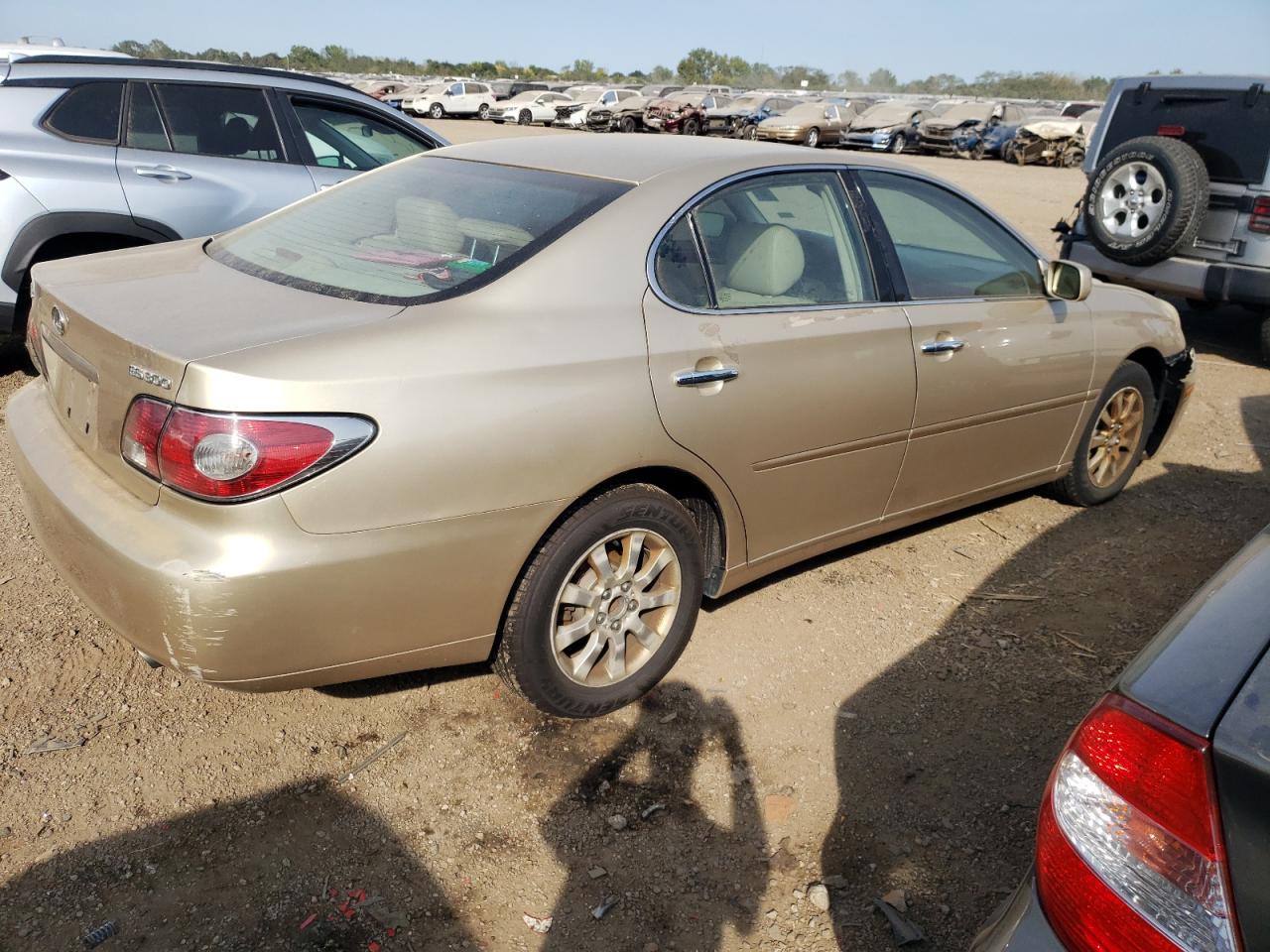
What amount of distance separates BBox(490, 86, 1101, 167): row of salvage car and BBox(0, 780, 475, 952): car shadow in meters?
27.5

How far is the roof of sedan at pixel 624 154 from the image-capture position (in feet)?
10.9

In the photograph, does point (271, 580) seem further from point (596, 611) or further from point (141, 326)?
point (596, 611)

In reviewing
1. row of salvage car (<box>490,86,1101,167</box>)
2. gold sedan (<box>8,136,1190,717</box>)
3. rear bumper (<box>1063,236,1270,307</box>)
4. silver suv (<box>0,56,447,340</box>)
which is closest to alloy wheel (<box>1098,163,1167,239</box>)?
rear bumper (<box>1063,236,1270,307</box>)

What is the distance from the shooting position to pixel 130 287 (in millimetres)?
2957

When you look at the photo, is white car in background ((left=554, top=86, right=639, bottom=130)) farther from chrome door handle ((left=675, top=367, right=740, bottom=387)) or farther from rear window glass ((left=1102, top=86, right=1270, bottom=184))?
chrome door handle ((left=675, top=367, right=740, bottom=387))

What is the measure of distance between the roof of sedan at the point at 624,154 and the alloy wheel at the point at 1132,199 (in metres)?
4.45

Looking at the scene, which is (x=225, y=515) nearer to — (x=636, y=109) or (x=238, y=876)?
(x=238, y=876)

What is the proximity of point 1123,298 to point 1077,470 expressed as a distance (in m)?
0.80

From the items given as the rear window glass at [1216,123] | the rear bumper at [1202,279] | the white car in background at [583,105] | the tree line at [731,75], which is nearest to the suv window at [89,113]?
the rear bumper at [1202,279]

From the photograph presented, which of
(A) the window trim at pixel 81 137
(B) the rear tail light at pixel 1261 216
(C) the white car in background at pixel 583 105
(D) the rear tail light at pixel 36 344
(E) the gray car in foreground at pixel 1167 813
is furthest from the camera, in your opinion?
(C) the white car in background at pixel 583 105

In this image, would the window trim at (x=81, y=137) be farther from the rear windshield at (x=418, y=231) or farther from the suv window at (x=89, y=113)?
the rear windshield at (x=418, y=231)

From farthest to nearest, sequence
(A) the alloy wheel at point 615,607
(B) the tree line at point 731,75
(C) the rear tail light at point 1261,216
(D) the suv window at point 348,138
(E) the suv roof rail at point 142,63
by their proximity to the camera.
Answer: (B) the tree line at point 731,75 → (C) the rear tail light at point 1261,216 → (D) the suv window at point 348,138 → (E) the suv roof rail at point 142,63 → (A) the alloy wheel at point 615,607

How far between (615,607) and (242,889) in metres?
1.23

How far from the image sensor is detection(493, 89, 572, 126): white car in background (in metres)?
38.2
